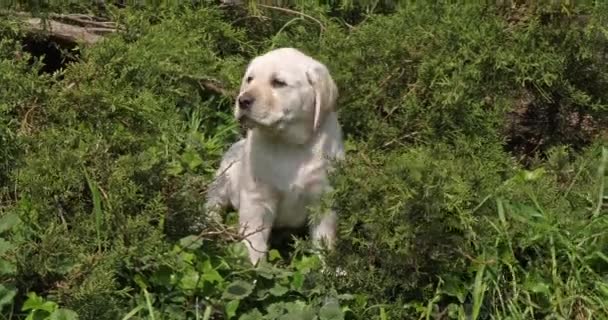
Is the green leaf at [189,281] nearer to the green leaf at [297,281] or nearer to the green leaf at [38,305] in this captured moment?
the green leaf at [297,281]

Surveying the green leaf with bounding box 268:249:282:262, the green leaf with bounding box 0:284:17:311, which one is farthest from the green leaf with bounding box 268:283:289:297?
the green leaf with bounding box 0:284:17:311

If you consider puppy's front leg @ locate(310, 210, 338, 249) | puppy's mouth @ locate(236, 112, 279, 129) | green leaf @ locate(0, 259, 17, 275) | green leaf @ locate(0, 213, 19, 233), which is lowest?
puppy's front leg @ locate(310, 210, 338, 249)

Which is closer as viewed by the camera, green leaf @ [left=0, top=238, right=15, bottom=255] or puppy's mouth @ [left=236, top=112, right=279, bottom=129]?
green leaf @ [left=0, top=238, right=15, bottom=255]

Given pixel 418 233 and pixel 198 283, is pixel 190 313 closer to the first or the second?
pixel 198 283

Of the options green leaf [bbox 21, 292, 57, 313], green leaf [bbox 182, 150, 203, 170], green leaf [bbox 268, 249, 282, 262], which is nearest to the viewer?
green leaf [bbox 21, 292, 57, 313]

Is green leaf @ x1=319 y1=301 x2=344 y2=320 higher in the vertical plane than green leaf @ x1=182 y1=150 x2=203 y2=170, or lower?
lower

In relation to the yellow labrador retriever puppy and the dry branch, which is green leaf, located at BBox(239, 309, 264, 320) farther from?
the dry branch

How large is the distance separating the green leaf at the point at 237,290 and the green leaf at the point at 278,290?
0.11 metres

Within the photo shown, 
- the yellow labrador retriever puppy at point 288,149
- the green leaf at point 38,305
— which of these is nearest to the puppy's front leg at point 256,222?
the yellow labrador retriever puppy at point 288,149

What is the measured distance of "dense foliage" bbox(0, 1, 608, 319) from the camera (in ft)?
13.9

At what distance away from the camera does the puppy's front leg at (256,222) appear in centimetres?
476

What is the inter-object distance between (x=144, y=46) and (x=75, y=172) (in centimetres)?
141

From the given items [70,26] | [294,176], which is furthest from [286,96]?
[70,26]

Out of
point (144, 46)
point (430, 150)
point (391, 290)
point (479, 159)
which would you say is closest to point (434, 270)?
point (391, 290)
